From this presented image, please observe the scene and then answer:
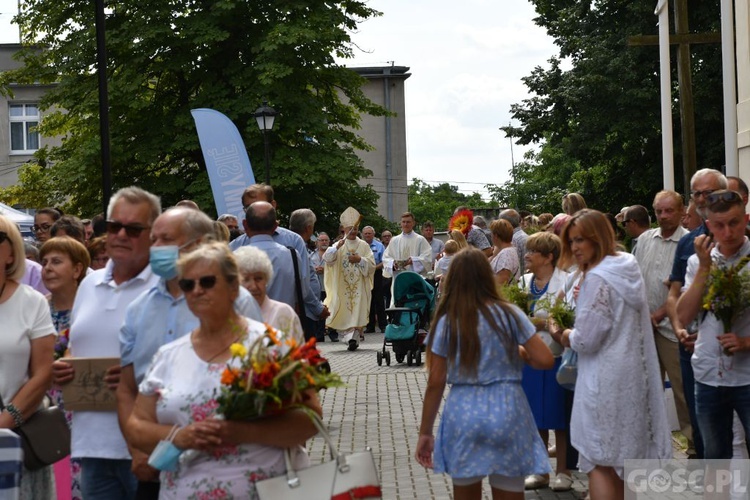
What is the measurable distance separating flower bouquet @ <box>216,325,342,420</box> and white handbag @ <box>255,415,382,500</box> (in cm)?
18

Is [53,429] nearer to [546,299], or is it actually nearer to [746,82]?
[546,299]

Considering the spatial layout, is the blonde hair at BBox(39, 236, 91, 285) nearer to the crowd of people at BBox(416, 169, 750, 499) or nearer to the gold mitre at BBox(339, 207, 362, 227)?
the crowd of people at BBox(416, 169, 750, 499)

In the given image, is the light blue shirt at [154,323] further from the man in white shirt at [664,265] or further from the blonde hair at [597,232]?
the man in white shirt at [664,265]

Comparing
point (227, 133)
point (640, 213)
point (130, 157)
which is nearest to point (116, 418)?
point (640, 213)

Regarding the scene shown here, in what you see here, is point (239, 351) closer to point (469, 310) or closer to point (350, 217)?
point (469, 310)

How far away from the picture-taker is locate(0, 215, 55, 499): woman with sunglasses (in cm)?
608

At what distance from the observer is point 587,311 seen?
23.4 ft

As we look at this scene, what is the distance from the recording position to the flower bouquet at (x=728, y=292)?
7.06 m

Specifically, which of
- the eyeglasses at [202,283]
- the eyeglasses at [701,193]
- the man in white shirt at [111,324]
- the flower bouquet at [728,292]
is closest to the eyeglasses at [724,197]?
the flower bouquet at [728,292]

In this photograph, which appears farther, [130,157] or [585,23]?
[585,23]

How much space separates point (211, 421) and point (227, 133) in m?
17.9

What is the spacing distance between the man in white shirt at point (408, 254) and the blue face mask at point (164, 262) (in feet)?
61.8

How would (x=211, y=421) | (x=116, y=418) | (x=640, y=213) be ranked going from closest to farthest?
(x=211, y=421)
(x=116, y=418)
(x=640, y=213)

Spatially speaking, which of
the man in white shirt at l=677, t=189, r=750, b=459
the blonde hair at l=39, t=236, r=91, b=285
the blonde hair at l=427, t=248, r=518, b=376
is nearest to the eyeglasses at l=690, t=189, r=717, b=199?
the man in white shirt at l=677, t=189, r=750, b=459
